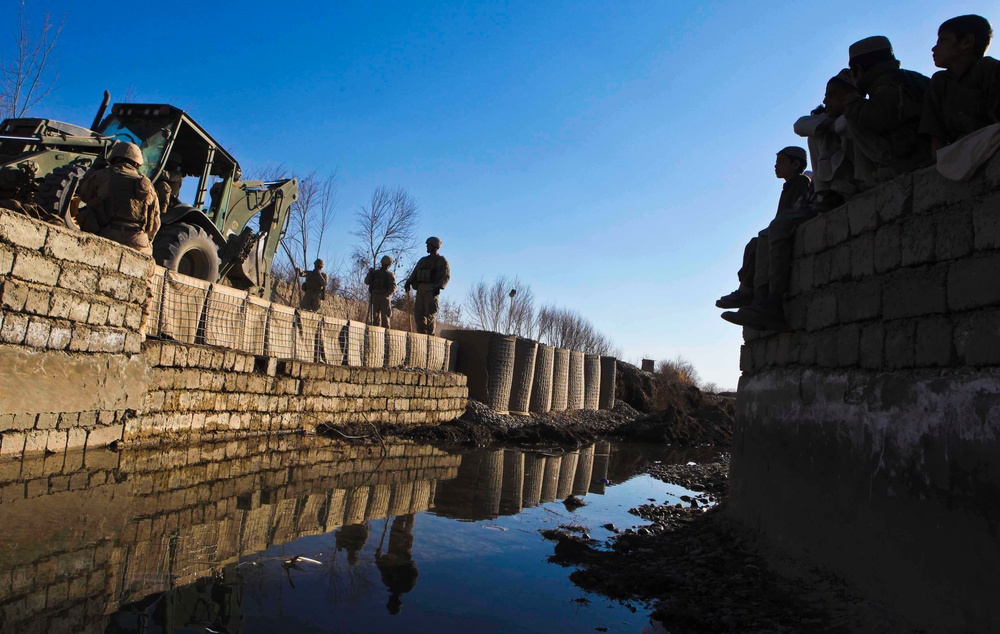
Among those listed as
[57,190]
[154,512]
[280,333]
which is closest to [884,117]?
[154,512]

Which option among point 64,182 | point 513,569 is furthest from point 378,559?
point 64,182

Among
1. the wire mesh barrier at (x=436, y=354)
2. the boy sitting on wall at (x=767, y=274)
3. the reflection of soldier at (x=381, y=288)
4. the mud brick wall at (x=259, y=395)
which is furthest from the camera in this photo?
the reflection of soldier at (x=381, y=288)

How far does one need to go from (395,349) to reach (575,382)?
21.1 ft

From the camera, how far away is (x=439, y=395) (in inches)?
427

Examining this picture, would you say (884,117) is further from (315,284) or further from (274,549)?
(315,284)

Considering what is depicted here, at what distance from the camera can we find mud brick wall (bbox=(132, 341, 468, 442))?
5.81 m

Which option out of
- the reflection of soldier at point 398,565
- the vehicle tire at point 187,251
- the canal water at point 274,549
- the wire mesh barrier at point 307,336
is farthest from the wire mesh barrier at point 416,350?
the reflection of soldier at point 398,565

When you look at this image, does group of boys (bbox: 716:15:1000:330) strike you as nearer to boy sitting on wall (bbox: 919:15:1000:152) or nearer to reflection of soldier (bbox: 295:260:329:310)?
boy sitting on wall (bbox: 919:15:1000:152)

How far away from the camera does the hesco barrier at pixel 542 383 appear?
13.5 m

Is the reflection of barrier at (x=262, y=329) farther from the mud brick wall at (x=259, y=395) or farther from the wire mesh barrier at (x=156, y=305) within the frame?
the mud brick wall at (x=259, y=395)

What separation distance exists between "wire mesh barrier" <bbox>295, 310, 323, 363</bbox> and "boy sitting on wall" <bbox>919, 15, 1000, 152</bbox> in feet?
22.3

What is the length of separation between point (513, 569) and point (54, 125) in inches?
309

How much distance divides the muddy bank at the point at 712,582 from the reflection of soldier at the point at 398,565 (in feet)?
2.75

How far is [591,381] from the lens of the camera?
1677 centimetres
